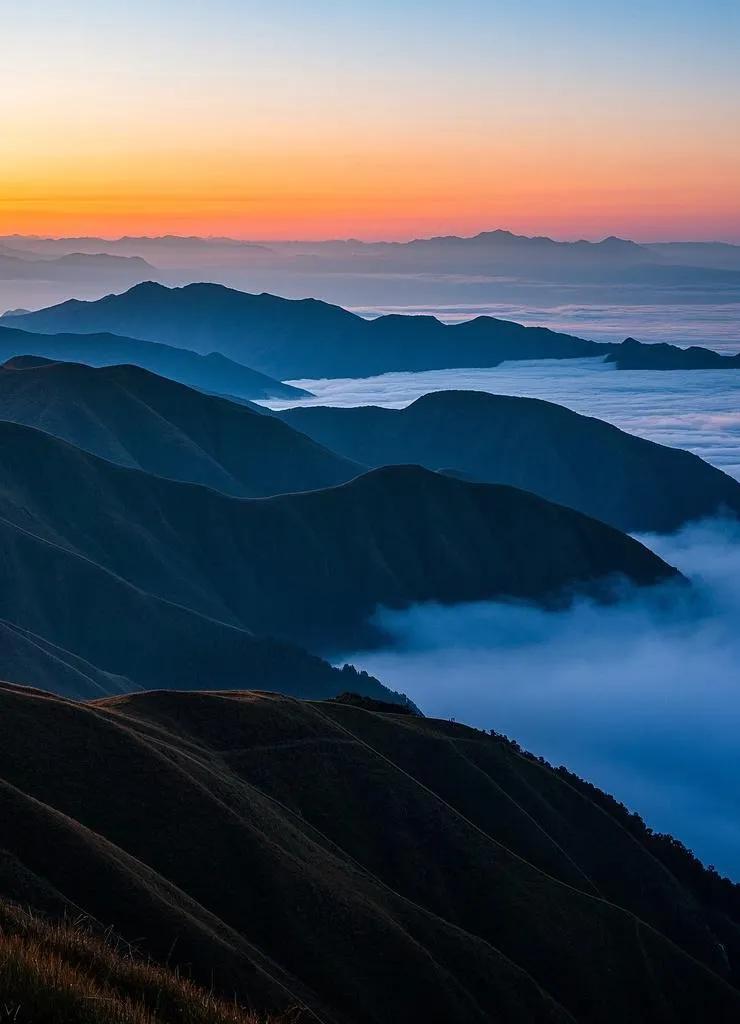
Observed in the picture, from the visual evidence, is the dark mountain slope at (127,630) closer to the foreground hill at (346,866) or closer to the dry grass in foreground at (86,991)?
the foreground hill at (346,866)

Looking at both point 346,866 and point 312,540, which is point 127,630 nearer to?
point 312,540

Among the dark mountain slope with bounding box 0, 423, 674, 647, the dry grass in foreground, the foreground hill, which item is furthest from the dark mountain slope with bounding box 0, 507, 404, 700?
the dry grass in foreground

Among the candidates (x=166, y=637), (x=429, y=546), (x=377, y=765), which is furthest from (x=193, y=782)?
(x=429, y=546)

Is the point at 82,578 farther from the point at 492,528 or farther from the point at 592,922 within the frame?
the point at 592,922

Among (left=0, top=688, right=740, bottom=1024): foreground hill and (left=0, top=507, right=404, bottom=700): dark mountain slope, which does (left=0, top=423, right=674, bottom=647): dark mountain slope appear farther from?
(left=0, top=688, right=740, bottom=1024): foreground hill

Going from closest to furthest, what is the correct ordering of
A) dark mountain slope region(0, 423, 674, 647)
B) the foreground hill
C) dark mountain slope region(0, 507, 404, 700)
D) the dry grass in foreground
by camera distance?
the dry grass in foreground → the foreground hill → dark mountain slope region(0, 507, 404, 700) → dark mountain slope region(0, 423, 674, 647)

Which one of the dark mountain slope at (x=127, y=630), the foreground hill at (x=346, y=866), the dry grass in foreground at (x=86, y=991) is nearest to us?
the dry grass in foreground at (x=86, y=991)

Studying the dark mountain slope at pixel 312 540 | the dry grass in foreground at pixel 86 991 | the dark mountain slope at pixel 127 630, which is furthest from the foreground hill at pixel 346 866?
the dark mountain slope at pixel 312 540
